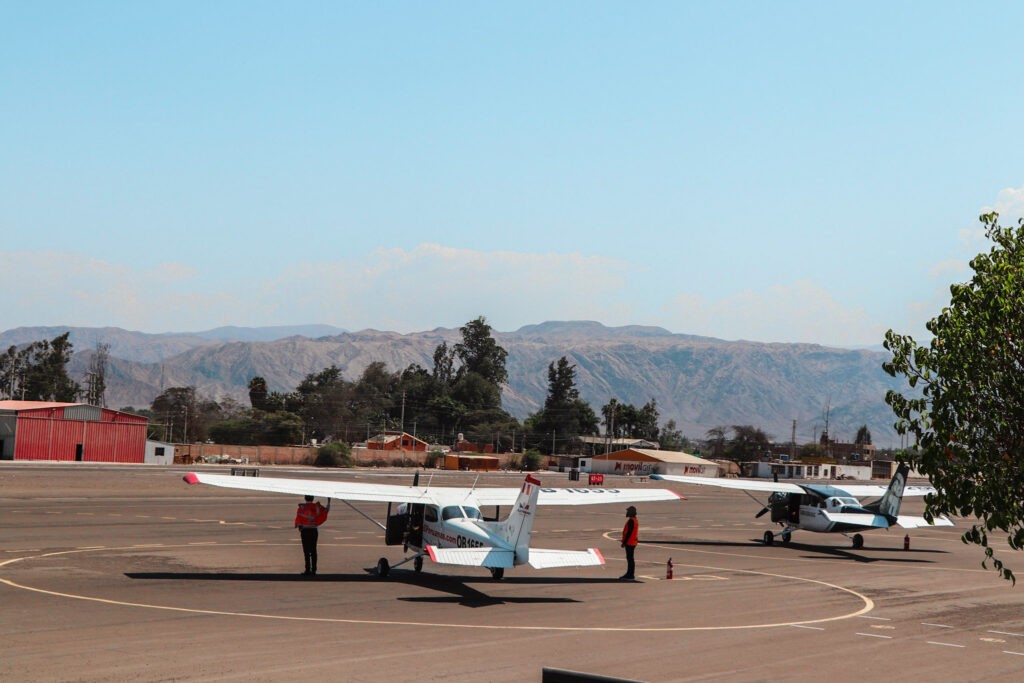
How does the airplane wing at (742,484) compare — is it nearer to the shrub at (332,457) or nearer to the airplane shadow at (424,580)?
the airplane shadow at (424,580)

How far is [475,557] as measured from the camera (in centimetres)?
2211

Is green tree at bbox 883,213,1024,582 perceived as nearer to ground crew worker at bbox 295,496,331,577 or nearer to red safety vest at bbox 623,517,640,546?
red safety vest at bbox 623,517,640,546

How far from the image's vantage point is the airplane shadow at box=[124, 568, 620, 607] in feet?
73.3

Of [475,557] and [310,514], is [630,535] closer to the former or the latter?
[475,557]

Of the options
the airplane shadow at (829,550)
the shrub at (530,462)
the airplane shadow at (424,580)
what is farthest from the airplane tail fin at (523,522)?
the shrub at (530,462)

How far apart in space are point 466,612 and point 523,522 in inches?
106

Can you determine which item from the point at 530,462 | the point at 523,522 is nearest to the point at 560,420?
the point at 530,462

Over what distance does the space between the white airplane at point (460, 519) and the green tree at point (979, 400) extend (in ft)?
31.4

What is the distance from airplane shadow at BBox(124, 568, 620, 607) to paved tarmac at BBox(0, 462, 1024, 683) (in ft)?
0.30

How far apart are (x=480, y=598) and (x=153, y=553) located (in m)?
10.6

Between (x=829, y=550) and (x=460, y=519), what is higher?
(x=460, y=519)

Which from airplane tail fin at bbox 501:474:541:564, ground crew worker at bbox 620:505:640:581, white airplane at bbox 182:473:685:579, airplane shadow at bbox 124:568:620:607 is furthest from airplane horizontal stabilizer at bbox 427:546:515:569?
ground crew worker at bbox 620:505:640:581

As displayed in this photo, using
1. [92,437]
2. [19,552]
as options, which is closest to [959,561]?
[19,552]

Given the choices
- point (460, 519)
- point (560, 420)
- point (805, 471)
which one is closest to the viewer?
point (460, 519)
